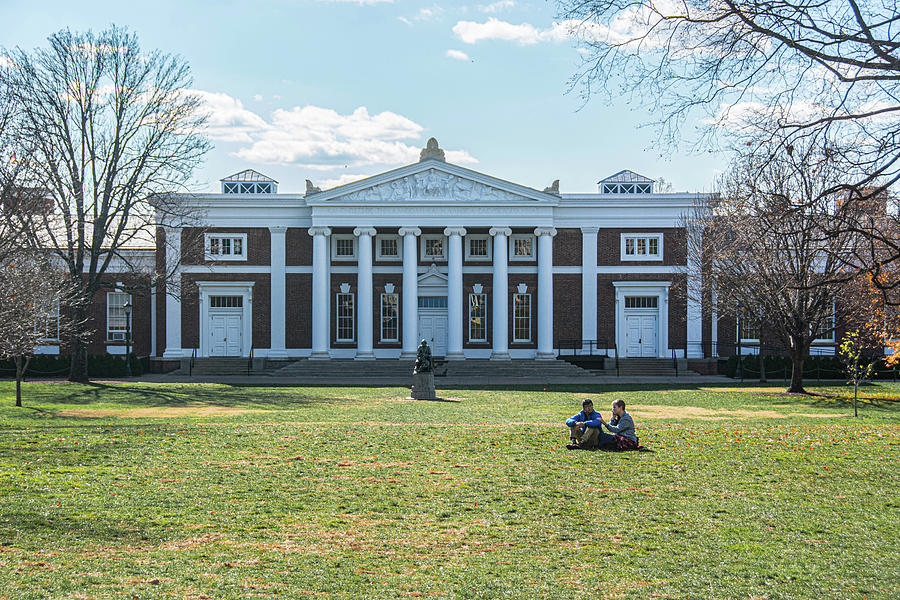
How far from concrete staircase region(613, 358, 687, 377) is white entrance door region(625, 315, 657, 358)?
59.7 inches

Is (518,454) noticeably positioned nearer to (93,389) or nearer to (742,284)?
(742,284)

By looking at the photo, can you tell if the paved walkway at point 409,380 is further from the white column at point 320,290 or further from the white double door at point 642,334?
the white column at point 320,290

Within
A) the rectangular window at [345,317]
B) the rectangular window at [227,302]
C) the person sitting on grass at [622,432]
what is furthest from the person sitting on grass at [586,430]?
the rectangular window at [227,302]

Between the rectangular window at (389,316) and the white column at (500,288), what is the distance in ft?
18.1

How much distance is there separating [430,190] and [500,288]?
640cm

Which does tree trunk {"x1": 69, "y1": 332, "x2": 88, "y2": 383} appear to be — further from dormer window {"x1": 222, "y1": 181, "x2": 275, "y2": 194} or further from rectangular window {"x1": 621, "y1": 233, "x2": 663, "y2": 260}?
rectangular window {"x1": 621, "y1": 233, "x2": 663, "y2": 260}

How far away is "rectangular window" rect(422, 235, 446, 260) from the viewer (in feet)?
150

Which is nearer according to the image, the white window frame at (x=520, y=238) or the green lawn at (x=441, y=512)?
the green lawn at (x=441, y=512)

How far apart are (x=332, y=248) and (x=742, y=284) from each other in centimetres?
2316

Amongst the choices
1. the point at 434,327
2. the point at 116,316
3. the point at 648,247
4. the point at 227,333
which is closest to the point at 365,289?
the point at 434,327

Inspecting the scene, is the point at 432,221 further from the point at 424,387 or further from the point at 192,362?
the point at 424,387

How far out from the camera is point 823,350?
44.7 meters

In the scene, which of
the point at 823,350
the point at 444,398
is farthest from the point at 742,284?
the point at 823,350

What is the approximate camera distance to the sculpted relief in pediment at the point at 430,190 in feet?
143
